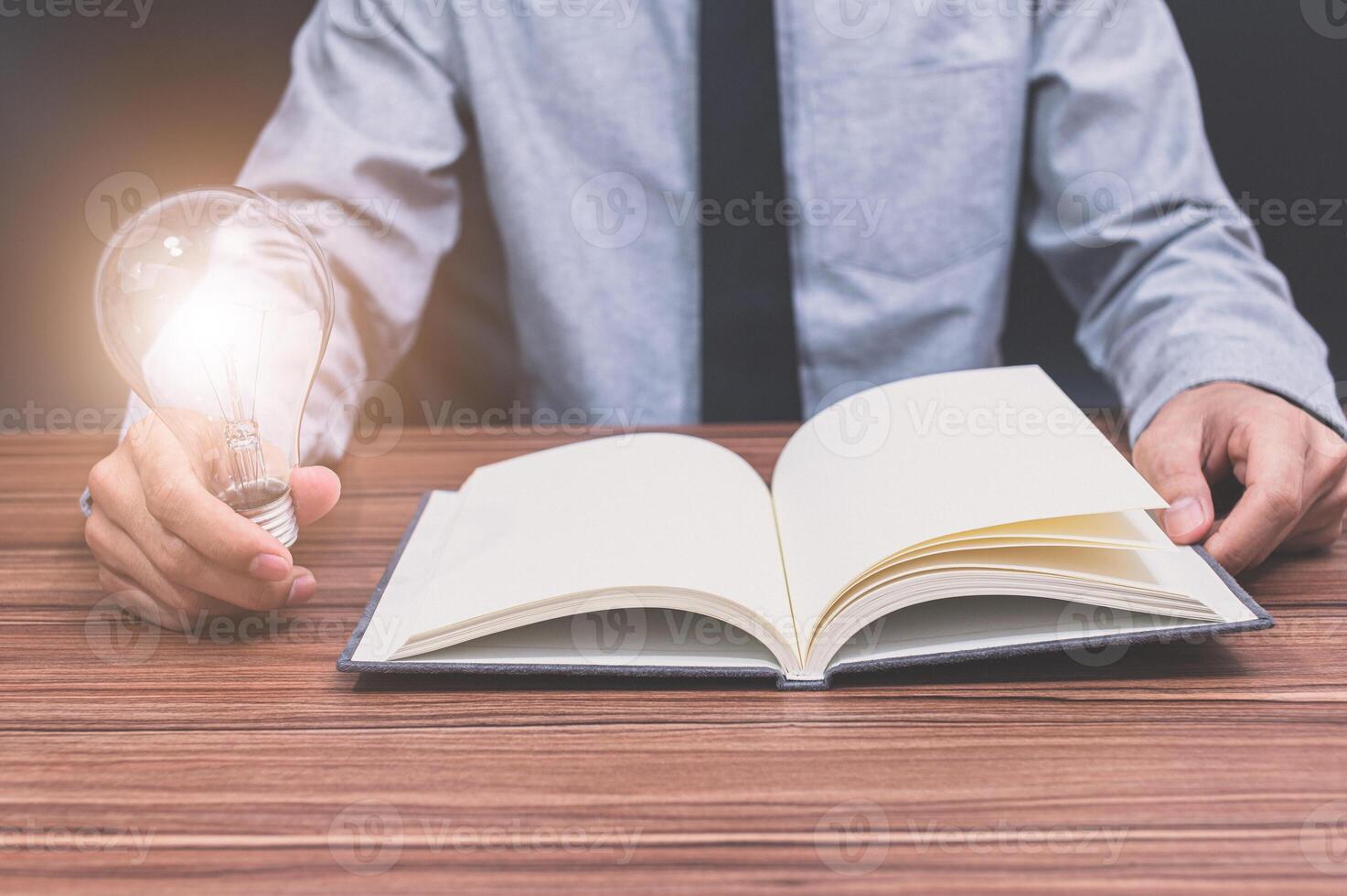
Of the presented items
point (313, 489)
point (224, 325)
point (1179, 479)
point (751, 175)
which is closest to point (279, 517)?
point (313, 489)

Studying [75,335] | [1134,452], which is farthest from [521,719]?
[75,335]

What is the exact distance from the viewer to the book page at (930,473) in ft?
1.61

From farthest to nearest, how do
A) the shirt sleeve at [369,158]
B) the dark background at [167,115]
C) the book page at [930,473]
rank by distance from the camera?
1. the dark background at [167,115]
2. the shirt sleeve at [369,158]
3. the book page at [930,473]

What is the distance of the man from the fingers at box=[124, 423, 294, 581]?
1.22ft

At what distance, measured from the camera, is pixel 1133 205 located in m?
1.00

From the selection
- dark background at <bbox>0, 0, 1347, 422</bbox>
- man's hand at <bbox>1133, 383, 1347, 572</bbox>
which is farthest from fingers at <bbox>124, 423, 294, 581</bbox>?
dark background at <bbox>0, 0, 1347, 422</bbox>

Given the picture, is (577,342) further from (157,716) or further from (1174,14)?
(1174,14)

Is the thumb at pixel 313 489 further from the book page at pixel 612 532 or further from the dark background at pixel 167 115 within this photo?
the dark background at pixel 167 115

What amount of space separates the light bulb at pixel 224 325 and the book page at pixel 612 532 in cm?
12

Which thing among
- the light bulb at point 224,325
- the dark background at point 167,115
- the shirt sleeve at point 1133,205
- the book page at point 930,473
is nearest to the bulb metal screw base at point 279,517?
the light bulb at point 224,325

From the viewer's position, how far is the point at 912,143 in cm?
107

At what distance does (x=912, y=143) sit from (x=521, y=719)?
2.73 feet

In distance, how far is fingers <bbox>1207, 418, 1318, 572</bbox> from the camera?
1.84ft

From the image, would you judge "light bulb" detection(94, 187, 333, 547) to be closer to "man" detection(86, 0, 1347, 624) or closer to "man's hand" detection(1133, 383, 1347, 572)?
"man" detection(86, 0, 1347, 624)
